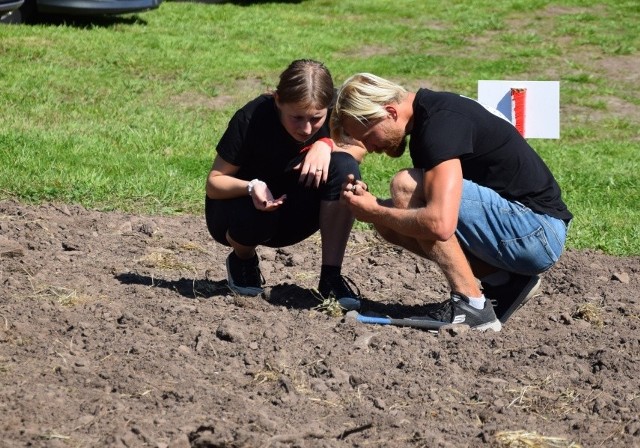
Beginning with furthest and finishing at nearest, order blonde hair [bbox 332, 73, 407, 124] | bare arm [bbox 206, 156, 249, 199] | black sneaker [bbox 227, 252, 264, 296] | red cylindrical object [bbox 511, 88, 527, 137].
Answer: red cylindrical object [bbox 511, 88, 527, 137] < black sneaker [bbox 227, 252, 264, 296] < bare arm [bbox 206, 156, 249, 199] < blonde hair [bbox 332, 73, 407, 124]

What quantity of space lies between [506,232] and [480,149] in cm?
39

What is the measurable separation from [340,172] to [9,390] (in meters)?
1.86

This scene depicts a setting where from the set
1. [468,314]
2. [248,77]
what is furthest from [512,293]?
[248,77]

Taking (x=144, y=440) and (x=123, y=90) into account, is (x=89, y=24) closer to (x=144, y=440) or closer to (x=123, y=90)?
(x=123, y=90)

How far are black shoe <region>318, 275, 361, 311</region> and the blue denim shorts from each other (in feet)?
1.96

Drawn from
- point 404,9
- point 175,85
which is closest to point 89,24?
point 175,85

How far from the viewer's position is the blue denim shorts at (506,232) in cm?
491

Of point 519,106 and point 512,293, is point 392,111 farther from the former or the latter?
point 519,106

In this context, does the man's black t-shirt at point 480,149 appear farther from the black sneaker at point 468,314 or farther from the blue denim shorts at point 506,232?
the black sneaker at point 468,314

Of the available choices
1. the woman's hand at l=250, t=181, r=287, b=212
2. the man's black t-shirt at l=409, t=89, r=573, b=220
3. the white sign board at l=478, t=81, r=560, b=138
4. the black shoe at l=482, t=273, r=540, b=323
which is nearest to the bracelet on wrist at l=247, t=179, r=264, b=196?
the woman's hand at l=250, t=181, r=287, b=212

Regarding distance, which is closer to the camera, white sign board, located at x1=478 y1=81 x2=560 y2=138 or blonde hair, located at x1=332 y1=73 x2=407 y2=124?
blonde hair, located at x1=332 y1=73 x2=407 y2=124

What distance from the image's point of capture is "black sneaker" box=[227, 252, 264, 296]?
5.46 meters

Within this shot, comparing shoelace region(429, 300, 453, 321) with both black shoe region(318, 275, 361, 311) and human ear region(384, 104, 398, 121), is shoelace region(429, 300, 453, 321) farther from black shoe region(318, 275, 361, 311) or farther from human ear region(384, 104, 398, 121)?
human ear region(384, 104, 398, 121)

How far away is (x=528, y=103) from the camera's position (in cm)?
720
